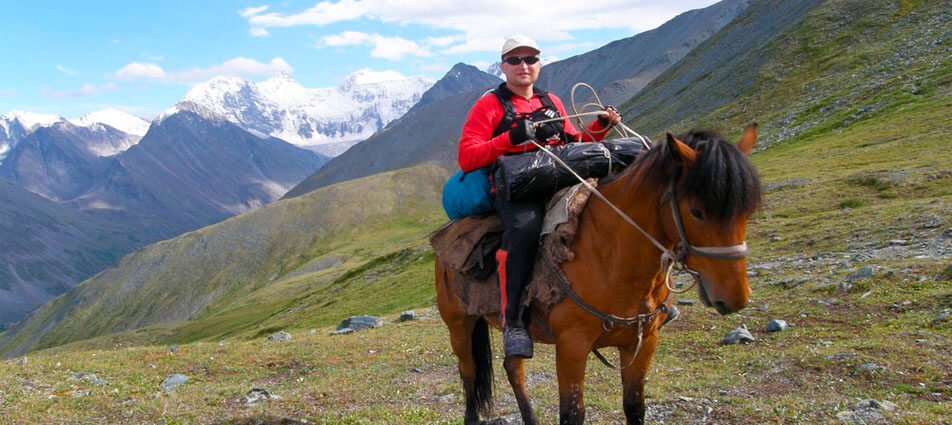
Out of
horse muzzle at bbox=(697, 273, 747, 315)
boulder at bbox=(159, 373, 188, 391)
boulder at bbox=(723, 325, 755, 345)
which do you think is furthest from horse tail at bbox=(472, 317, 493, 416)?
boulder at bbox=(159, 373, 188, 391)

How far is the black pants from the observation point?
5.70m

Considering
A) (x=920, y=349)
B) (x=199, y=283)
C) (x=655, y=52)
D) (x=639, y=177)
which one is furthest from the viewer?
(x=655, y=52)

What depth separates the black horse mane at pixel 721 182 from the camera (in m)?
4.08

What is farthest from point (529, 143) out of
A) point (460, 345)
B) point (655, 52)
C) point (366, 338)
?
point (655, 52)

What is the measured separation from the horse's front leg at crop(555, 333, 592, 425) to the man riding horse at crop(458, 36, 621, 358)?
1.50ft

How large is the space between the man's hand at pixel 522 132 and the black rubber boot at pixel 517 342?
6.29 feet

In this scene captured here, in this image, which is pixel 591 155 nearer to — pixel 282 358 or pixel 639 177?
pixel 639 177

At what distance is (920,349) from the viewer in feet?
28.4

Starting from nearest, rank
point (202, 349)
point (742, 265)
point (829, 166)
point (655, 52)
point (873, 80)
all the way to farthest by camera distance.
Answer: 1. point (742, 265)
2. point (202, 349)
3. point (829, 166)
4. point (873, 80)
5. point (655, 52)

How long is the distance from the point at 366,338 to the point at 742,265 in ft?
48.1

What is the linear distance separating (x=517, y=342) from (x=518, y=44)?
10.7 ft

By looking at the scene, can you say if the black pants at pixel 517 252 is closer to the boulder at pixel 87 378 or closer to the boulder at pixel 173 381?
the boulder at pixel 173 381

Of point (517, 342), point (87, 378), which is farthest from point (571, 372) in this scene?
point (87, 378)

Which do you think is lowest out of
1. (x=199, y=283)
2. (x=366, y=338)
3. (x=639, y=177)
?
(x=199, y=283)
